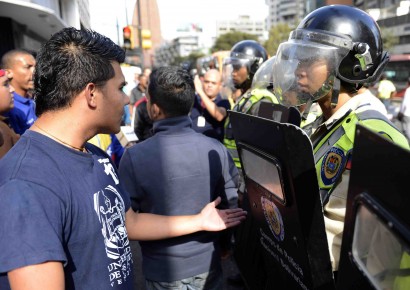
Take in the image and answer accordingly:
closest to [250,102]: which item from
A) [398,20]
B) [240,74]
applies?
[240,74]

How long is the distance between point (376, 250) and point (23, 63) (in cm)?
409

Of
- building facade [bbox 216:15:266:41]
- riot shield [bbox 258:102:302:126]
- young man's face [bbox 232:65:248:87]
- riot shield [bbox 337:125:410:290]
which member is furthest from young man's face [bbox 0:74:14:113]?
building facade [bbox 216:15:266:41]

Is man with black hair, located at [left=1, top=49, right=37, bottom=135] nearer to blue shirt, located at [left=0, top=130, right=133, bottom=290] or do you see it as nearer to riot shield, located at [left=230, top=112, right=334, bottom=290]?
blue shirt, located at [left=0, top=130, right=133, bottom=290]

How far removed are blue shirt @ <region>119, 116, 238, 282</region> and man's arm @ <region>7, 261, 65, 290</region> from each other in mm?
922

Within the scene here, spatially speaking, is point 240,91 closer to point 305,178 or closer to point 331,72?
point 331,72

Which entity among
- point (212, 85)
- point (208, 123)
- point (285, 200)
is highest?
point (285, 200)

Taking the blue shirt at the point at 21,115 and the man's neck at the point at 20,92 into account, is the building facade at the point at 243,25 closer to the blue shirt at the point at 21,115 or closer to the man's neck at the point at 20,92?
the man's neck at the point at 20,92

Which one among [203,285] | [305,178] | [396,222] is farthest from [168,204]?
[396,222]

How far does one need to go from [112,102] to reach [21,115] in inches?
112

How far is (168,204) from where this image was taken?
1.90m

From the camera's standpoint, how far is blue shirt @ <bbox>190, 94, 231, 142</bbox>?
4.26 meters

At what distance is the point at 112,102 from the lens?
1303 mm

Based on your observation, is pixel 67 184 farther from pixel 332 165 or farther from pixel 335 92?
pixel 335 92

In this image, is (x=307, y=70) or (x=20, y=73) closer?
(x=307, y=70)
